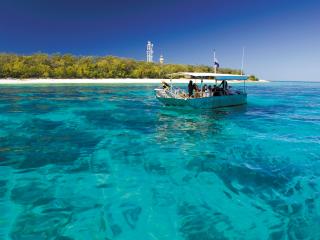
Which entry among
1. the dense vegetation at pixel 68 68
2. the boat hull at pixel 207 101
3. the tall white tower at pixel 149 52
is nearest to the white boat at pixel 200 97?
the boat hull at pixel 207 101

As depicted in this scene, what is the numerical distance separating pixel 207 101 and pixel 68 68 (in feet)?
245

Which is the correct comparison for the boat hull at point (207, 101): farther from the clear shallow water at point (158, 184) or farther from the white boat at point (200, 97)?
the clear shallow water at point (158, 184)

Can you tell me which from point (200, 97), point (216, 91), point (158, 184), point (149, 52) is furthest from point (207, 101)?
point (149, 52)

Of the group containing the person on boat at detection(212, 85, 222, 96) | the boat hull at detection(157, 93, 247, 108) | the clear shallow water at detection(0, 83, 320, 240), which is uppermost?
the person on boat at detection(212, 85, 222, 96)

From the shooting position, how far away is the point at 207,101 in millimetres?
26047

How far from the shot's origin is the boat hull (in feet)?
82.0

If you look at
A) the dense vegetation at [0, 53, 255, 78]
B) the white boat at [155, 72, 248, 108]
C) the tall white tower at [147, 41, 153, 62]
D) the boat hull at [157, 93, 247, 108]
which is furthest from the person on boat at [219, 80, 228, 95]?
the tall white tower at [147, 41, 153, 62]

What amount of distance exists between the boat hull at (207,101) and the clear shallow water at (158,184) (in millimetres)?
7611

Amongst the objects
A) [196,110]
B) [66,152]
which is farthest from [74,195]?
[196,110]

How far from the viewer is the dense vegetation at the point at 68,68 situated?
81938mm

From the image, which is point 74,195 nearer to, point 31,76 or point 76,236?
point 76,236

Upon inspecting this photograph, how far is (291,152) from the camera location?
13227mm

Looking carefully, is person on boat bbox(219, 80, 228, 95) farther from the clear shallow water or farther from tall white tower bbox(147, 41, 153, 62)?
tall white tower bbox(147, 41, 153, 62)

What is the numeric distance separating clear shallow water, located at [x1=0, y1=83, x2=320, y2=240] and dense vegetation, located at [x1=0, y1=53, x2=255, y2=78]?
63.3 metres
